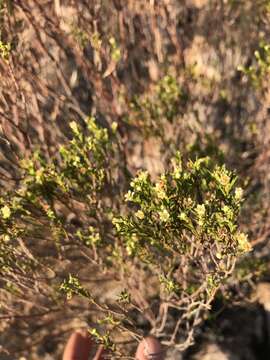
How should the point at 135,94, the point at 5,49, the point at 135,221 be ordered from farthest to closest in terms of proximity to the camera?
the point at 135,94, the point at 135,221, the point at 5,49

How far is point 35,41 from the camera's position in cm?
739

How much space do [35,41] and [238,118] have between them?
5.82m

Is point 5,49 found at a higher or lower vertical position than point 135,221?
higher

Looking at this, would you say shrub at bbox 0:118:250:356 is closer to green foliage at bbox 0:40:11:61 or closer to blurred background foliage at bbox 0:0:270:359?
blurred background foliage at bbox 0:0:270:359

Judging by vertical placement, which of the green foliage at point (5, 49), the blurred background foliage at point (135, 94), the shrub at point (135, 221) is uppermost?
the blurred background foliage at point (135, 94)

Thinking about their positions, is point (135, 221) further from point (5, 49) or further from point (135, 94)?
point (135, 94)

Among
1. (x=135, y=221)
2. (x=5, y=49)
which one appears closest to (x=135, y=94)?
(x=5, y=49)

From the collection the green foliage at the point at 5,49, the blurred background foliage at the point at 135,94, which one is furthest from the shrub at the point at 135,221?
the green foliage at the point at 5,49

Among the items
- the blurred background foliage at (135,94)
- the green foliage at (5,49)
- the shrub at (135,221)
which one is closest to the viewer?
the shrub at (135,221)

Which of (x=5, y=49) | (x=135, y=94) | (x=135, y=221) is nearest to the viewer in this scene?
(x=5, y=49)

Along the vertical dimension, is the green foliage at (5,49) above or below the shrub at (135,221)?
above

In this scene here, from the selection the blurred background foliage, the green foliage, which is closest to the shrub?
the blurred background foliage

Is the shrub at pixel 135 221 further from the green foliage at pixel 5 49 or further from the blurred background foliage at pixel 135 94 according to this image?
the green foliage at pixel 5 49

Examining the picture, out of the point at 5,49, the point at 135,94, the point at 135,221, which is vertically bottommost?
the point at 135,221
